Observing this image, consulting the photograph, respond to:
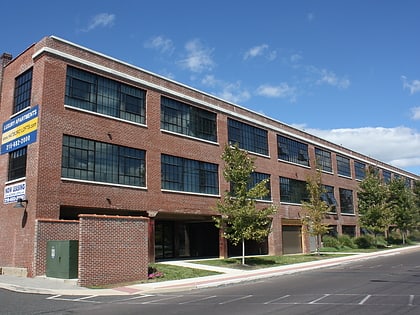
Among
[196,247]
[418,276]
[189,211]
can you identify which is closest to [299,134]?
[196,247]

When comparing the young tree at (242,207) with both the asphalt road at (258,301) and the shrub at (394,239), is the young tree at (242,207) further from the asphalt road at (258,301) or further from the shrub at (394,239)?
the shrub at (394,239)

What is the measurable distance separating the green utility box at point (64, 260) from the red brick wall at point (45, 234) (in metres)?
0.98

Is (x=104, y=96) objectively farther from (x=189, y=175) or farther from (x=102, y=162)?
(x=189, y=175)

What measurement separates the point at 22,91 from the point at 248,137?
18.2m

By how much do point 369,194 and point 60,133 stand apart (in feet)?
113

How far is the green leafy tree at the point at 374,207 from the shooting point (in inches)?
1754

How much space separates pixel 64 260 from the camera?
747 inches

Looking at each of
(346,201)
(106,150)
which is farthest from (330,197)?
(106,150)

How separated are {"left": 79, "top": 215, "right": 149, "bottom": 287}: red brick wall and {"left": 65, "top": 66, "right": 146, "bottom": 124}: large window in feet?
25.4

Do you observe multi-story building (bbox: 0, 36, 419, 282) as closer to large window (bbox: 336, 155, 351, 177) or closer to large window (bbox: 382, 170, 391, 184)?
large window (bbox: 336, 155, 351, 177)

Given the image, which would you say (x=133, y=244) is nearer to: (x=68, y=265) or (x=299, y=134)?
(x=68, y=265)

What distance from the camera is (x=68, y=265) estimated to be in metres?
18.7

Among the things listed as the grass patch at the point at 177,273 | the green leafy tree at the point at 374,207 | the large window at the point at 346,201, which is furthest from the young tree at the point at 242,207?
the large window at the point at 346,201

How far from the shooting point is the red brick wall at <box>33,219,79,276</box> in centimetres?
2052
